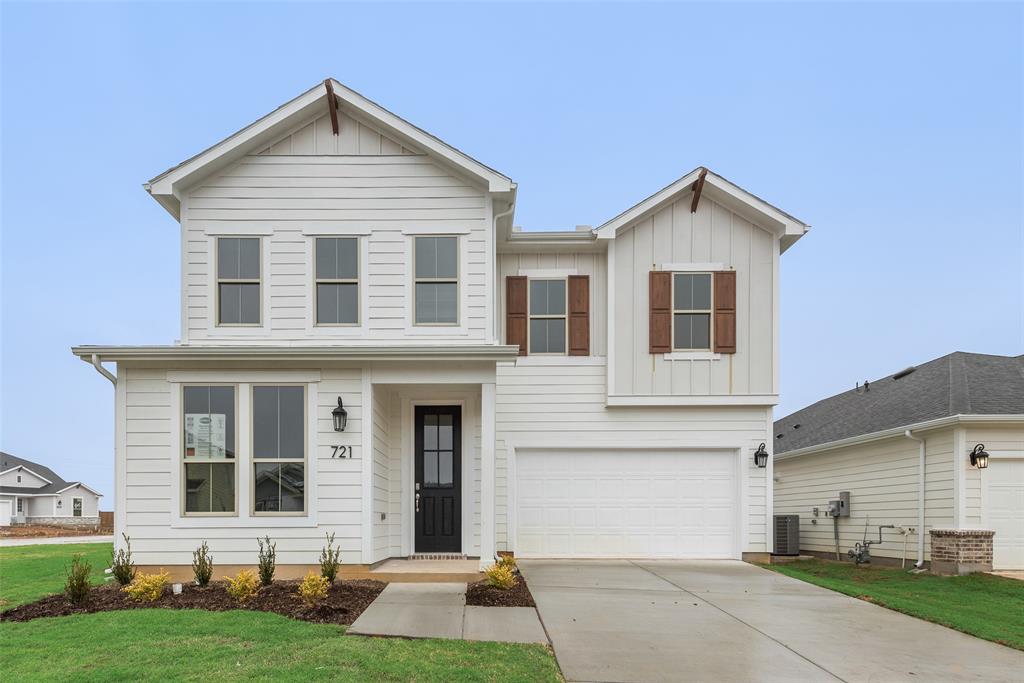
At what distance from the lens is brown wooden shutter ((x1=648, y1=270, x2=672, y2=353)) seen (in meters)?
12.9

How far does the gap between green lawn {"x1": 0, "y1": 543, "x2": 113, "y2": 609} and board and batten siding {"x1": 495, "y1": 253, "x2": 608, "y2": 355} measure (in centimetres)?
762

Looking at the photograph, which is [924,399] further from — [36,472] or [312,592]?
[36,472]

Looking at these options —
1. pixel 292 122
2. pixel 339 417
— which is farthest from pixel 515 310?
pixel 292 122

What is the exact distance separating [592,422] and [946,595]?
227 inches

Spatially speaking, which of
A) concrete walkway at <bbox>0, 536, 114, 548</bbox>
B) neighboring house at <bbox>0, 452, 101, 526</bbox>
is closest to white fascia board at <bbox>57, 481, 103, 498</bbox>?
neighboring house at <bbox>0, 452, 101, 526</bbox>

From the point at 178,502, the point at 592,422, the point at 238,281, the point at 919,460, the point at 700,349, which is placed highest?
the point at 238,281

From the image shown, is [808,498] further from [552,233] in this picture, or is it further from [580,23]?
[580,23]

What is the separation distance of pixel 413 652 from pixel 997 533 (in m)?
11.0

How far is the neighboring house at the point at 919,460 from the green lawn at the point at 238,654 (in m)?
9.76

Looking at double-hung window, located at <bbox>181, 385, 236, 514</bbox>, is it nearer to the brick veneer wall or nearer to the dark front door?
the dark front door

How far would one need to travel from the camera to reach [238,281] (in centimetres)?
1098

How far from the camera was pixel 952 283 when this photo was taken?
114ft

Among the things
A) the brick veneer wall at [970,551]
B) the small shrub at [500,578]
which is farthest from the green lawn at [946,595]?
the small shrub at [500,578]

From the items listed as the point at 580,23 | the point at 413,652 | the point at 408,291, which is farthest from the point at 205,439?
the point at 580,23
